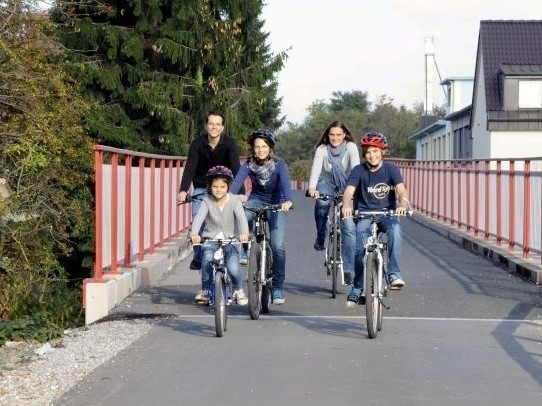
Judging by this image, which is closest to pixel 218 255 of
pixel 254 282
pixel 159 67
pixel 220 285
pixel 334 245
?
pixel 220 285

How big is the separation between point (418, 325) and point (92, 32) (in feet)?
94.9

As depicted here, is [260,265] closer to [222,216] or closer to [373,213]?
[222,216]

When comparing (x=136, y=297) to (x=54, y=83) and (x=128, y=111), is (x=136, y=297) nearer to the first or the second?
(x=54, y=83)

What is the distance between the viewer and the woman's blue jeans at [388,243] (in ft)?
33.6

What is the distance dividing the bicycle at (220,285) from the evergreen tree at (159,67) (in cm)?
2734

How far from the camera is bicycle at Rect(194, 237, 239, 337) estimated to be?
384 inches

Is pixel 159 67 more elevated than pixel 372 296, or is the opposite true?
pixel 159 67

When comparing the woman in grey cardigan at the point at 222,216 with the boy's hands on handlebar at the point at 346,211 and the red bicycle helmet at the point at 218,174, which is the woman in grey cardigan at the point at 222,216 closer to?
the red bicycle helmet at the point at 218,174

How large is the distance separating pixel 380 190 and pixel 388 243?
42 centimetres

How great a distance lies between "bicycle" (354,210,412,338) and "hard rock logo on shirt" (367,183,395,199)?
17 cm

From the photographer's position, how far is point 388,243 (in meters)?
10.3

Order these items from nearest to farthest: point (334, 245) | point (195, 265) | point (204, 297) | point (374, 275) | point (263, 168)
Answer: point (374, 275)
point (204, 297)
point (263, 168)
point (195, 265)
point (334, 245)

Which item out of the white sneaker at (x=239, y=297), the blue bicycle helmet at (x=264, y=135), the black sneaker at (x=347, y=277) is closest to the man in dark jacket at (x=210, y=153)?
the blue bicycle helmet at (x=264, y=135)

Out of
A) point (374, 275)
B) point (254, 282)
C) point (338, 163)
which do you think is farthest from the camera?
point (338, 163)
